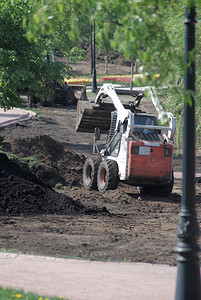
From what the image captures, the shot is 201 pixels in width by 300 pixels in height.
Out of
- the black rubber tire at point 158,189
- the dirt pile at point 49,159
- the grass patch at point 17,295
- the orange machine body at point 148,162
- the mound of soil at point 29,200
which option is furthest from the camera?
the dirt pile at point 49,159

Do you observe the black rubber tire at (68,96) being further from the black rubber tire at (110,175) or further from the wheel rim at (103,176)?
the black rubber tire at (110,175)

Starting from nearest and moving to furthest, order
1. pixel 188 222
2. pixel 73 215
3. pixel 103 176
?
pixel 188 222, pixel 73 215, pixel 103 176

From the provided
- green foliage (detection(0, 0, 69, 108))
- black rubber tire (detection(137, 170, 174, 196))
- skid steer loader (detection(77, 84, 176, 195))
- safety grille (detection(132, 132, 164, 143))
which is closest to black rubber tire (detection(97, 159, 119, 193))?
skid steer loader (detection(77, 84, 176, 195))

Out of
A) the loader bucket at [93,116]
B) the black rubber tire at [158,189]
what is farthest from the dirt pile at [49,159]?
the black rubber tire at [158,189]

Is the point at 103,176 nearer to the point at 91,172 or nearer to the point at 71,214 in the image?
the point at 91,172

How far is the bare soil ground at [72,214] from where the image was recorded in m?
9.94

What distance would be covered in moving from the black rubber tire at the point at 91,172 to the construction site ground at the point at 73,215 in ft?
0.98

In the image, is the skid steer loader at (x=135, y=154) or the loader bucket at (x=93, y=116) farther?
the loader bucket at (x=93, y=116)

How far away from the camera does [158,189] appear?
682 inches

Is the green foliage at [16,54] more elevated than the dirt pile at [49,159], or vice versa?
the green foliage at [16,54]

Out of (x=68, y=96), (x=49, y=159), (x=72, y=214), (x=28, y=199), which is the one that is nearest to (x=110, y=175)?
(x=72, y=214)

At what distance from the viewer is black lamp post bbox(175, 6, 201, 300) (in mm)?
6145

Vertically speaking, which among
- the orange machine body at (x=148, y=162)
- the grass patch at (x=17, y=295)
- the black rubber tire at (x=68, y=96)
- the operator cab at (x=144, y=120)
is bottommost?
the grass patch at (x=17, y=295)

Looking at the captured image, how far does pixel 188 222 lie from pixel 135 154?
9.51 m
